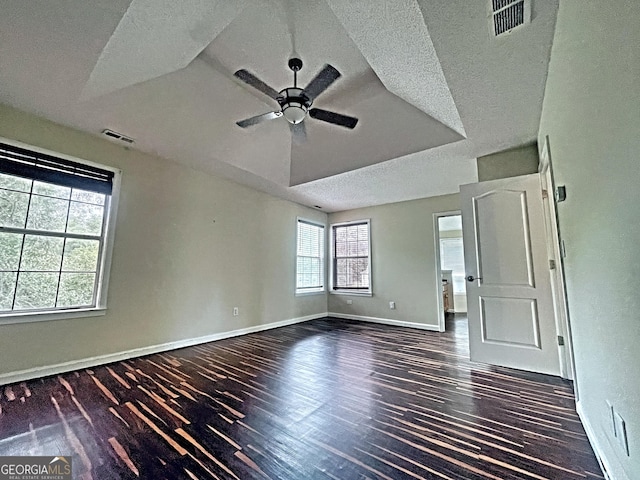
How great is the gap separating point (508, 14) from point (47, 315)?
4462mm

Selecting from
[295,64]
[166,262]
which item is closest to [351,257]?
[166,262]

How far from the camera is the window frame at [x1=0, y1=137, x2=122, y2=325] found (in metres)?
2.70

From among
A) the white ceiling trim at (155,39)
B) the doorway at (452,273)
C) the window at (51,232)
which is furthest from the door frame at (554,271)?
the window at (51,232)

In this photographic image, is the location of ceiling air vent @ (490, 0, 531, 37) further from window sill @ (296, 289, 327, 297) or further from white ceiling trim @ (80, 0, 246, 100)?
window sill @ (296, 289, 327, 297)

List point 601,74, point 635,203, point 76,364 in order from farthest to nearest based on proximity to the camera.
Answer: point 76,364 → point 601,74 → point 635,203

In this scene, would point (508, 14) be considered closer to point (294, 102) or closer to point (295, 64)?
point (294, 102)

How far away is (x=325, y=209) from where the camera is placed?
643 cm

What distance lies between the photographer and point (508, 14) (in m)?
1.69

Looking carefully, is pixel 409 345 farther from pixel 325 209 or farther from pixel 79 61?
pixel 79 61

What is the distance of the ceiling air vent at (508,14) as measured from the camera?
1627mm

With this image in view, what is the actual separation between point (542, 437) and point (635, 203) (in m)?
1.59

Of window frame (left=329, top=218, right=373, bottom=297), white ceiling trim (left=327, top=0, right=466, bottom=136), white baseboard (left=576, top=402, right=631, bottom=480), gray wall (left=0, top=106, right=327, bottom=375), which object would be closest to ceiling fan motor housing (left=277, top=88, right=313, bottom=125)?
white ceiling trim (left=327, top=0, right=466, bottom=136)

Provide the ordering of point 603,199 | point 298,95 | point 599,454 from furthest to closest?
1. point 298,95
2. point 599,454
3. point 603,199

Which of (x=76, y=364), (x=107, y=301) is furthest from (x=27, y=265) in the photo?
(x=76, y=364)
